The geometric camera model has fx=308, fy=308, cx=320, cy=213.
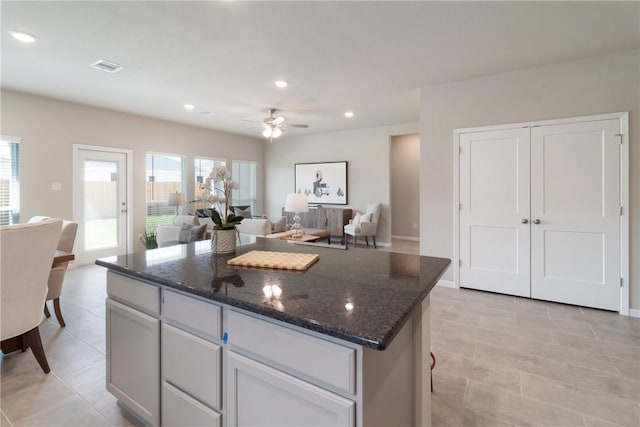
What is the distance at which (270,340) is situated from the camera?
3.55 ft

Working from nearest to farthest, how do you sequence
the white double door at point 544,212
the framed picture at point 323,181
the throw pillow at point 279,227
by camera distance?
1. the white double door at point 544,212
2. the throw pillow at point 279,227
3. the framed picture at point 323,181

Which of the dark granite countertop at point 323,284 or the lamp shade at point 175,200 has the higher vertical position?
the lamp shade at point 175,200

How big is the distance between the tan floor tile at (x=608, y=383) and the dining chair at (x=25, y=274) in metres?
3.57

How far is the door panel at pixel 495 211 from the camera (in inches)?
143

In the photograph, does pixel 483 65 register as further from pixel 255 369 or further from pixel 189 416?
pixel 189 416

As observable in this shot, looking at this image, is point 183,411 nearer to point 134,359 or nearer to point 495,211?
point 134,359

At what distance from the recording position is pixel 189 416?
1.36 metres

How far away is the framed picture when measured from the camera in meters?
7.71

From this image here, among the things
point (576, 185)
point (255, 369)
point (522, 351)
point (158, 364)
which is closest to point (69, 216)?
point (158, 364)

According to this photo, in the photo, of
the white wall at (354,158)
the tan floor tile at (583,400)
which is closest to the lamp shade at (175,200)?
the white wall at (354,158)

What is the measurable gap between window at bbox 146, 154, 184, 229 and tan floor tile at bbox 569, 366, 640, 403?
670 cm

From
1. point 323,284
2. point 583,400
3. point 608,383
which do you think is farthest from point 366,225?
point 323,284

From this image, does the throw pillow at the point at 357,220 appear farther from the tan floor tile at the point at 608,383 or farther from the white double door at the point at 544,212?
the tan floor tile at the point at 608,383

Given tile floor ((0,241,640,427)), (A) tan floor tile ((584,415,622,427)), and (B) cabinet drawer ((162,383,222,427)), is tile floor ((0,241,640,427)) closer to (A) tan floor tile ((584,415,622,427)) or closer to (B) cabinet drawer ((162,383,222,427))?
(A) tan floor tile ((584,415,622,427))
